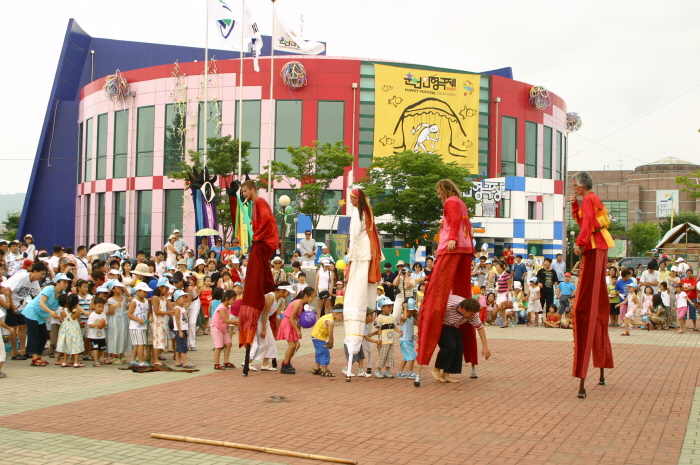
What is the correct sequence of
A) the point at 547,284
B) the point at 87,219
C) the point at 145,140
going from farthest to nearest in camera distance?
1. the point at 87,219
2. the point at 145,140
3. the point at 547,284

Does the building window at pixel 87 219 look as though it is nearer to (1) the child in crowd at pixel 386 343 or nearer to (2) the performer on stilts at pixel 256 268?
(2) the performer on stilts at pixel 256 268

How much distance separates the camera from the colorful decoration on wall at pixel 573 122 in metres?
46.5

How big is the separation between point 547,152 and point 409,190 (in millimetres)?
16903

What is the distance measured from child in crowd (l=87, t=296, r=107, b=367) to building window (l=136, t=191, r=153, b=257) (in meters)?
29.3

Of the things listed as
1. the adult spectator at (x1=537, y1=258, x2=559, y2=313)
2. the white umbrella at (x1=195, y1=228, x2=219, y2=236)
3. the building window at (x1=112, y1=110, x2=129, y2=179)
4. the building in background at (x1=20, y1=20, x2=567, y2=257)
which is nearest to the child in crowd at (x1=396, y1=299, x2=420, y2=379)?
the adult spectator at (x1=537, y1=258, x2=559, y2=313)

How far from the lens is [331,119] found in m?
38.0

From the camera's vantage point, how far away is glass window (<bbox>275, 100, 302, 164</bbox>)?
123ft

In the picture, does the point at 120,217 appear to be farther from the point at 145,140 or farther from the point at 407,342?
the point at 407,342

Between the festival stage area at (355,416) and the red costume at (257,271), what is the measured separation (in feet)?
2.42

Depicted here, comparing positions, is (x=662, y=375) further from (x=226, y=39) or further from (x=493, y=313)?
(x=226, y=39)

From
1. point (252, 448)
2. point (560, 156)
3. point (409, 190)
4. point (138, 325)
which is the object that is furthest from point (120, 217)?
point (252, 448)

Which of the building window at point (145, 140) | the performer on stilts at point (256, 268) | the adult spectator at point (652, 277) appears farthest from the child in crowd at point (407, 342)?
the building window at point (145, 140)

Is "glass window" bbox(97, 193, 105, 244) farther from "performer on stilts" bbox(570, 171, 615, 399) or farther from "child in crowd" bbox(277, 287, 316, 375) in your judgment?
"performer on stilts" bbox(570, 171, 615, 399)

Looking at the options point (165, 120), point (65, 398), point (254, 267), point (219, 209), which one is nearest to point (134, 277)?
point (254, 267)
